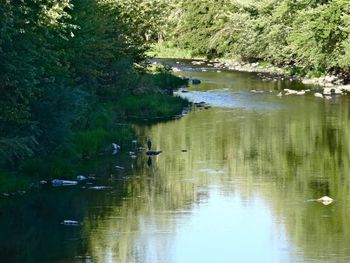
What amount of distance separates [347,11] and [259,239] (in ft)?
119

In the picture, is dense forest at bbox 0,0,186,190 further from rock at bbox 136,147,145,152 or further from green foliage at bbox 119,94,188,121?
rock at bbox 136,147,145,152

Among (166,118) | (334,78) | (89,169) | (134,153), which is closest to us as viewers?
(89,169)

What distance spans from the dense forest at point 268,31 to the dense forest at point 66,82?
28.3 ft

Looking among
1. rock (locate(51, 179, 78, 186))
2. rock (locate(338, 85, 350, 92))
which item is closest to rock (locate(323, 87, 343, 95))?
rock (locate(338, 85, 350, 92))

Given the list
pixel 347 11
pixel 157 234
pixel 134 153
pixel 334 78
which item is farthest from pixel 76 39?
pixel 334 78

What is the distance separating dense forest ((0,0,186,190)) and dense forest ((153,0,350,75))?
8636mm

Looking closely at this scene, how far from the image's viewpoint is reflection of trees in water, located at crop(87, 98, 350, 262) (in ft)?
74.3

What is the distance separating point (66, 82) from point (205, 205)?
834 centimetres

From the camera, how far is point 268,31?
71.8 m

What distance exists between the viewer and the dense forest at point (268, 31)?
184 ft

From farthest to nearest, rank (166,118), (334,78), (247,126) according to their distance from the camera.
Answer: (334,78), (166,118), (247,126)

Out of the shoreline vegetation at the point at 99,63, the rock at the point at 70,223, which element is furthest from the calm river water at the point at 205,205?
the shoreline vegetation at the point at 99,63

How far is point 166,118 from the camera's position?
43.6m

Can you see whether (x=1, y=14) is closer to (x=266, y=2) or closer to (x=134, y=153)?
(x=134, y=153)
